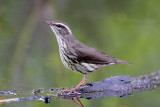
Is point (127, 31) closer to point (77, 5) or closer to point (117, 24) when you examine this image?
point (117, 24)

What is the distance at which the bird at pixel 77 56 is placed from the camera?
18.0 feet

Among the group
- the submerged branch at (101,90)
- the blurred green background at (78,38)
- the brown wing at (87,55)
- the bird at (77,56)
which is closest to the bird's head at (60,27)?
the bird at (77,56)

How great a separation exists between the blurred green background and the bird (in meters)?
0.33

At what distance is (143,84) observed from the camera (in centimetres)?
524

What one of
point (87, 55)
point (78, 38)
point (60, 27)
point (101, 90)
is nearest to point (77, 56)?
point (87, 55)

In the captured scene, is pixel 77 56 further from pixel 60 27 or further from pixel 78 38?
pixel 78 38

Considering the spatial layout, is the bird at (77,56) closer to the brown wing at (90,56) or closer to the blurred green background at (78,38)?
the brown wing at (90,56)

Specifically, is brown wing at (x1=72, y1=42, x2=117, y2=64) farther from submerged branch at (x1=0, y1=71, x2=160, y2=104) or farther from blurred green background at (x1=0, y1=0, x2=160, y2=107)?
blurred green background at (x1=0, y1=0, x2=160, y2=107)

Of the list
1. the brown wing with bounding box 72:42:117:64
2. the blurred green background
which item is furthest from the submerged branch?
the brown wing with bounding box 72:42:117:64

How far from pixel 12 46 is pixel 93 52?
2066 mm

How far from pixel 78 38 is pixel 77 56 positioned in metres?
2.32

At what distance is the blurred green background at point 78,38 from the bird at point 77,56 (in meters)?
0.33

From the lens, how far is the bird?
18.0 ft

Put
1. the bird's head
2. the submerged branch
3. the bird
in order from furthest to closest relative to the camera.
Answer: the bird's head
the bird
the submerged branch
